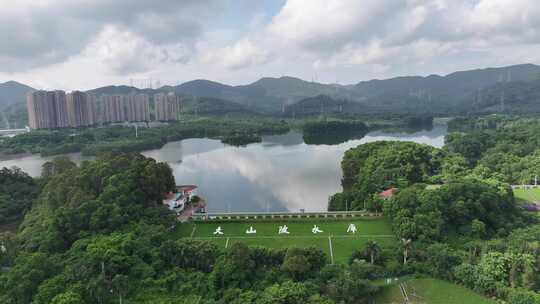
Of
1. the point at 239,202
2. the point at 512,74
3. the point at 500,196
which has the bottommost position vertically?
the point at 239,202

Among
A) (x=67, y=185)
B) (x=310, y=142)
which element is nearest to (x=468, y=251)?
(x=67, y=185)

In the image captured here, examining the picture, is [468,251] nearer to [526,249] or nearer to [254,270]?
[526,249]

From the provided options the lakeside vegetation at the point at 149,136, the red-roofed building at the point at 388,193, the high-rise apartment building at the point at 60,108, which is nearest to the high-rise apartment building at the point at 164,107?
the lakeside vegetation at the point at 149,136

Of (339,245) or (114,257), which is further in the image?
(339,245)

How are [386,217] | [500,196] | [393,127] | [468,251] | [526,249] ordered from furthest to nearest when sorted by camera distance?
1. [393,127]
2. [386,217]
3. [500,196]
4. [468,251]
5. [526,249]

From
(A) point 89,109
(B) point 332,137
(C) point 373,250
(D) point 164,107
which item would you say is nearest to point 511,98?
(B) point 332,137

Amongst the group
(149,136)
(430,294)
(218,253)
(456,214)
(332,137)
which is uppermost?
(149,136)

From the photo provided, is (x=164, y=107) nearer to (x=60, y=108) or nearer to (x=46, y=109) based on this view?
(x=60, y=108)
